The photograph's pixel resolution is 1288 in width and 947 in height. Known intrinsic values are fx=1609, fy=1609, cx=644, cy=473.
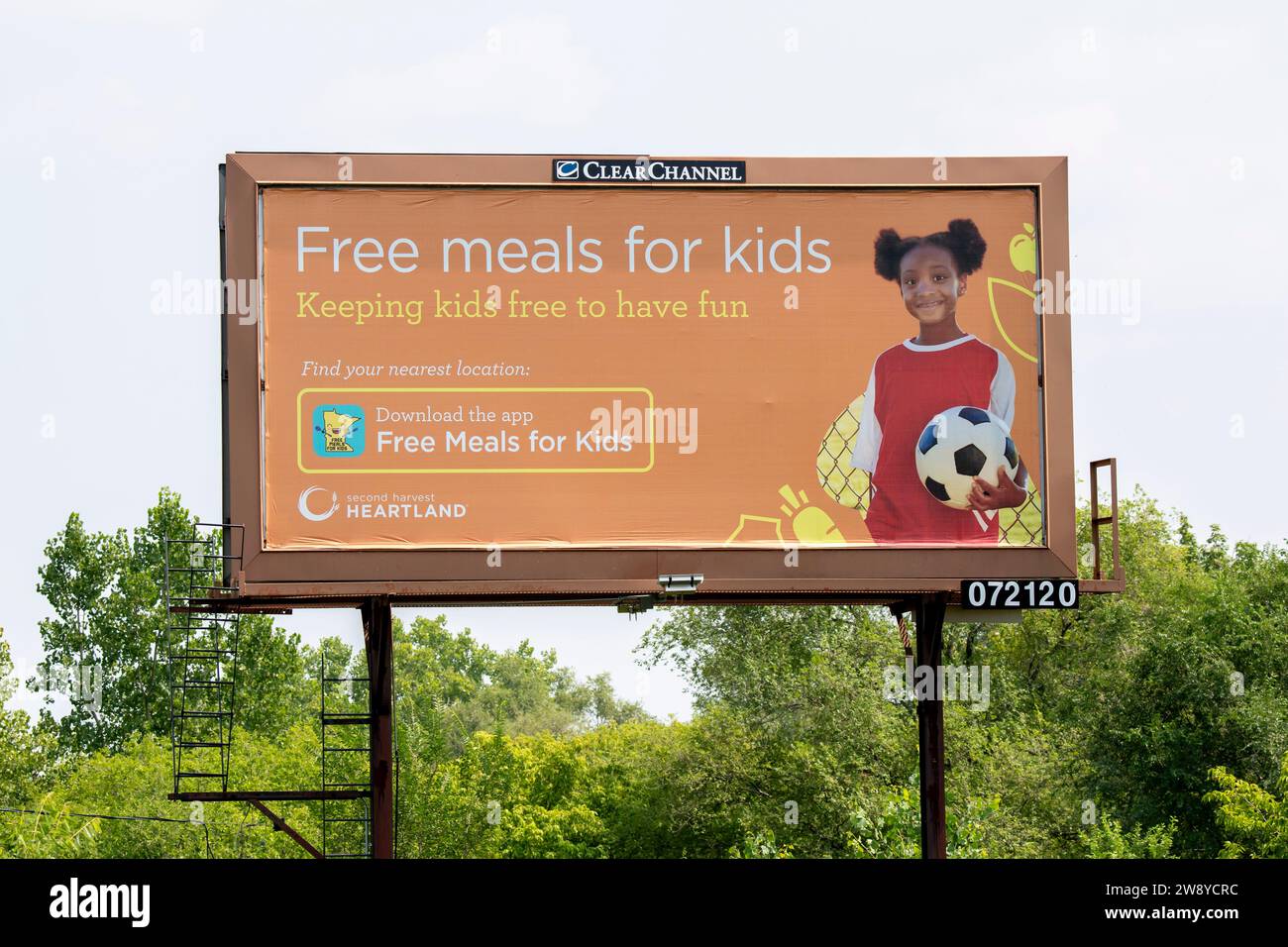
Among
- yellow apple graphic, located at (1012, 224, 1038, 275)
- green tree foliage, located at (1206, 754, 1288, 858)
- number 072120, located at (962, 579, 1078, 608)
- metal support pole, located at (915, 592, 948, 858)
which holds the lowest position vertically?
green tree foliage, located at (1206, 754, 1288, 858)

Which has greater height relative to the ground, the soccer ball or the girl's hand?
the soccer ball

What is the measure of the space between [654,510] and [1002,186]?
5.92m

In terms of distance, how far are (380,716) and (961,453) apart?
773 cm

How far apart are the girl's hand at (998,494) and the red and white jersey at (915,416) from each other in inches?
5.9

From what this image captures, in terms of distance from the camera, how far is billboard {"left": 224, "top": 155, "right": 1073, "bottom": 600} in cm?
1905

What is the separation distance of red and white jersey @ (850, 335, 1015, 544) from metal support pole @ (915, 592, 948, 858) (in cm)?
90

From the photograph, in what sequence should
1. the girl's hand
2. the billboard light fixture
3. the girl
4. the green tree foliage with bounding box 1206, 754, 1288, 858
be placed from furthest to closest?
the green tree foliage with bounding box 1206, 754, 1288, 858 → the girl's hand → the girl → the billboard light fixture

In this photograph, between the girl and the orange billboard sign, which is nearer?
the orange billboard sign

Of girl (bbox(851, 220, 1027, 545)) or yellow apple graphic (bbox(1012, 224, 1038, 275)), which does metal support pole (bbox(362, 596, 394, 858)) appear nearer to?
girl (bbox(851, 220, 1027, 545))

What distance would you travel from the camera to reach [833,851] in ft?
123

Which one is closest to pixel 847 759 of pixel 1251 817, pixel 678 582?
pixel 1251 817

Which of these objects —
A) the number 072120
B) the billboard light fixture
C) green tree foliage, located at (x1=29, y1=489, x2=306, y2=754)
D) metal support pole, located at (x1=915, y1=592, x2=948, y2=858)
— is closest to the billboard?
the billboard light fixture

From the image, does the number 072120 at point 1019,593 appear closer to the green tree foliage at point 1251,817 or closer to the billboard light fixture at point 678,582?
the billboard light fixture at point 678,582

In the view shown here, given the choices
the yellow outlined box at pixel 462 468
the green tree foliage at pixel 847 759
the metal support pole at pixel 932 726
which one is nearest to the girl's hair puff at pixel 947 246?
the yellow outlined box at pixel 462 468
